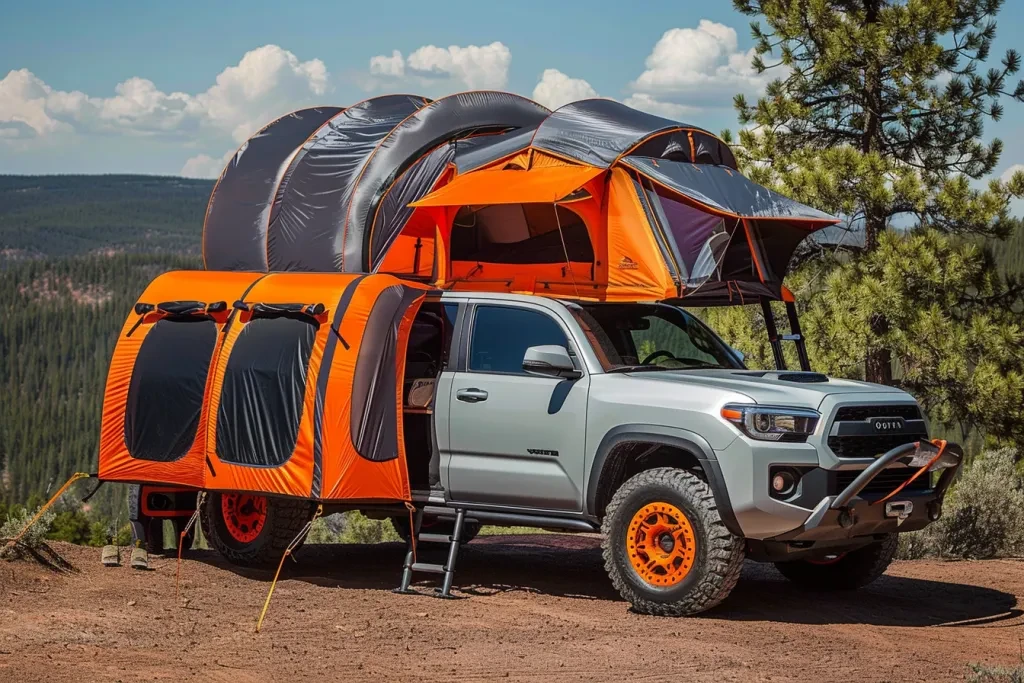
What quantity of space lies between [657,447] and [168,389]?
446 centimetres

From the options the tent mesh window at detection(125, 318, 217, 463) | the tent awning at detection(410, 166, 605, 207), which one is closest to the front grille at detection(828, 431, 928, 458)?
the tent awning at detection(410, 166, 605, 207)

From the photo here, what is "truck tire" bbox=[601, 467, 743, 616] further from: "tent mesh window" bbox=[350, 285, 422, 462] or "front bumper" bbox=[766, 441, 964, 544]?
"tent mesh window" bbox=[350, 285, 422, 462]

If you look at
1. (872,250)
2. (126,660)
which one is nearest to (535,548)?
(126,660)

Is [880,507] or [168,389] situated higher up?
[168,389]

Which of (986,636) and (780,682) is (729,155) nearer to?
(986,636)

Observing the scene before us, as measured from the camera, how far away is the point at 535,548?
13.2m

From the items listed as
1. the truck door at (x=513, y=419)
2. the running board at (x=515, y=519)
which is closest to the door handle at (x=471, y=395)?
the truck door at (x=513, y=419)

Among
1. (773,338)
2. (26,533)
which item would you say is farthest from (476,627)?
(26,533)

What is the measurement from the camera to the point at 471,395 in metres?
9.76

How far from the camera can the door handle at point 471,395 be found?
9711 millimetres

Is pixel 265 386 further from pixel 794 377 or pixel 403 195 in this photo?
pixel 794 377

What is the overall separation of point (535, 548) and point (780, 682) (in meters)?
6.48

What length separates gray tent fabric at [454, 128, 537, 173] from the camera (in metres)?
11.0

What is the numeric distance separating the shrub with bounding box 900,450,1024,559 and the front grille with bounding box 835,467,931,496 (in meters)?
4.99
